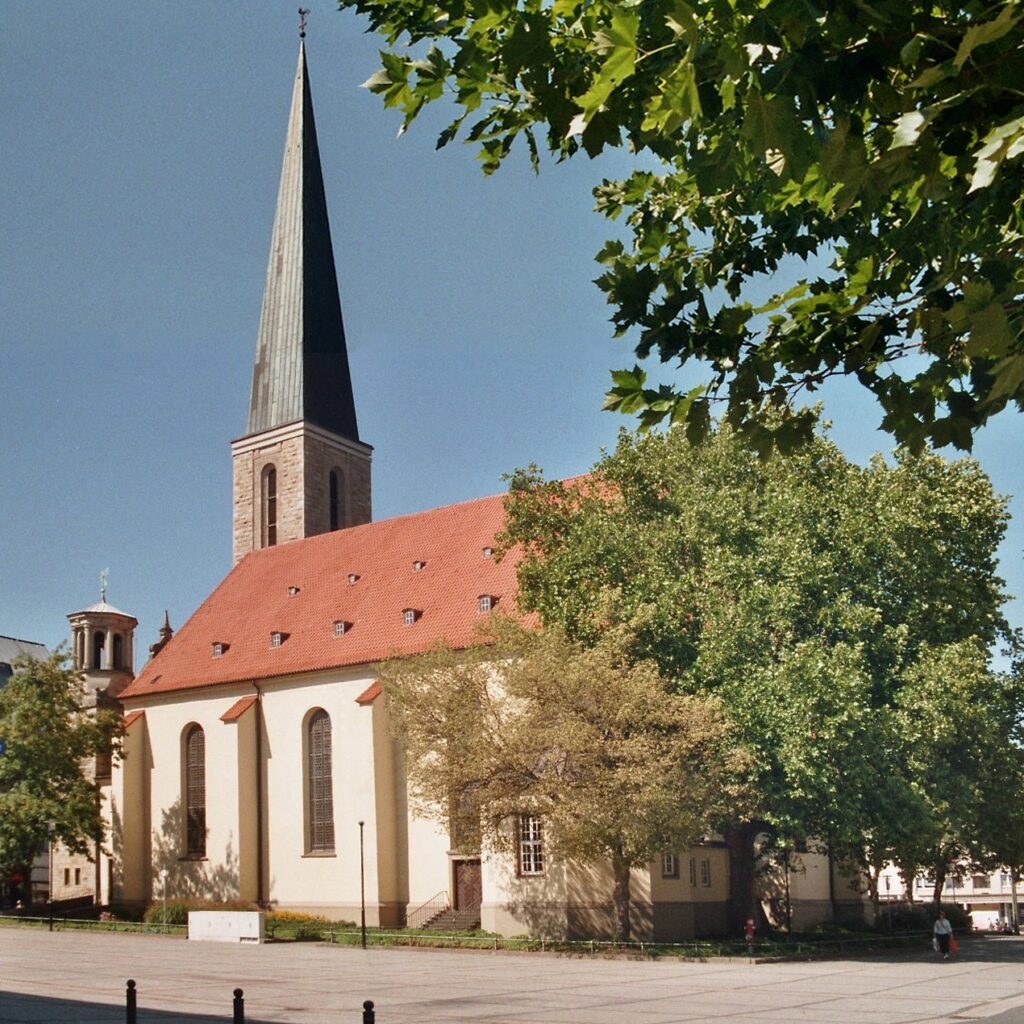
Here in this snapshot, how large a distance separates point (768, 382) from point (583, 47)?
222 cm

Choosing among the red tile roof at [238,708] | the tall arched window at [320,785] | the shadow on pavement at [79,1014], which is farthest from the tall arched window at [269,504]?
the shadow on pavement at [79,1014]

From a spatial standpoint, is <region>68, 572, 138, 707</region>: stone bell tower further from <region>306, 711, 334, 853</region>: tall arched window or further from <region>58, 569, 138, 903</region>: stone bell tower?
<region>306, 711, 334, 853</region>: tall arched window

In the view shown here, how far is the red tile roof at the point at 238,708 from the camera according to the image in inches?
2114

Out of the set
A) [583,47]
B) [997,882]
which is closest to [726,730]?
[583,47]

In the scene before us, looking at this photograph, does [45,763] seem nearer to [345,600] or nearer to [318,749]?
[318,749]

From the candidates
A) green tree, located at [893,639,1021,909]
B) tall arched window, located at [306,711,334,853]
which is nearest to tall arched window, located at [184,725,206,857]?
tall arched window, located at [306,711,334,853]

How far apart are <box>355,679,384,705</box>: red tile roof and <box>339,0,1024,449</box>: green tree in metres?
40.3

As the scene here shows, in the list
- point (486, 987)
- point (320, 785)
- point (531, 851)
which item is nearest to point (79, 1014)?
point (486, 987)

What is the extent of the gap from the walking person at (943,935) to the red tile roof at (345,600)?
18.1m

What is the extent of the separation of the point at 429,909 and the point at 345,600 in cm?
1408

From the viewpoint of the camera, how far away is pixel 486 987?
28234 mm

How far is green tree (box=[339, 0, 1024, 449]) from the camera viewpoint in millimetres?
5105

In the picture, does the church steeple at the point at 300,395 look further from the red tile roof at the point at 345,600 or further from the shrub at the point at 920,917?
the shrub at the point at 920,917

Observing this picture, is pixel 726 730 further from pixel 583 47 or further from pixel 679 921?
pixel 583 47
